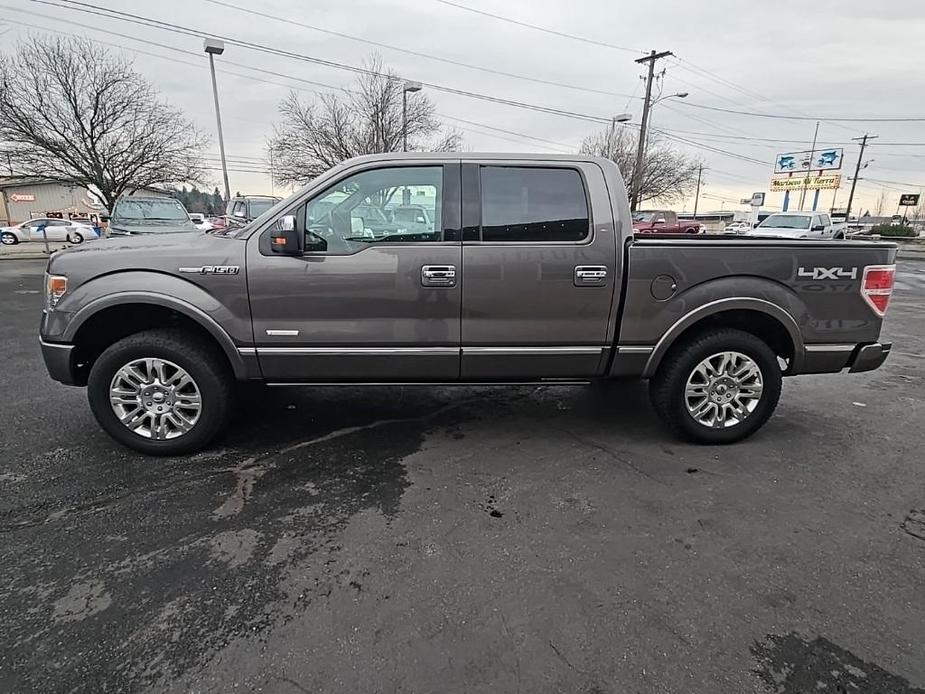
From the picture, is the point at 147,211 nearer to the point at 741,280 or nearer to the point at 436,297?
the point at 436,297

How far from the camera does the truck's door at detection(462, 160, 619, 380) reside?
352 cm

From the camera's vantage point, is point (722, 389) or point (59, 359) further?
point (722, 389)

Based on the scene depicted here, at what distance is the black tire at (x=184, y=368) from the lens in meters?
3.50

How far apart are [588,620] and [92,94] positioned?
28482mm

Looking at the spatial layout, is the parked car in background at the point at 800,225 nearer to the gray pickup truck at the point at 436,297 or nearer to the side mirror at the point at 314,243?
the gray pickup truck at the point at 436,297

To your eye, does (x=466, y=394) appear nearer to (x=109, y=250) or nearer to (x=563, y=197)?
(x=563, y=197)

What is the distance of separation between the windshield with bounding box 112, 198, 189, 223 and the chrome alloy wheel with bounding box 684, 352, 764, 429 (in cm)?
1430

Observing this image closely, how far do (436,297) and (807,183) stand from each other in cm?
5458

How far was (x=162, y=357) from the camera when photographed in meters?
3.51

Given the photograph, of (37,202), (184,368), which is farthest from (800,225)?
(37,202)

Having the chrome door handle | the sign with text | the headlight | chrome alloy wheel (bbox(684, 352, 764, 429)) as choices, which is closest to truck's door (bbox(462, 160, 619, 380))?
the chrome door handle

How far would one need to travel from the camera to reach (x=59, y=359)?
3.51 metres

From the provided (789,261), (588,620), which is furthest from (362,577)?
(789,261)

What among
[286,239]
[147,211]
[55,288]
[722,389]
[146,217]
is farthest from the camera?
[147,211]
